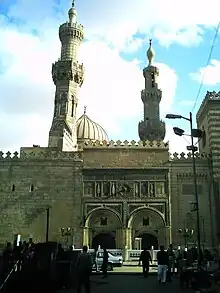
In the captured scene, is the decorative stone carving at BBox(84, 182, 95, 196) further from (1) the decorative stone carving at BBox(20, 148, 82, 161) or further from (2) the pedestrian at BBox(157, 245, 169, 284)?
(2) the pedestrian at BBox(157, 245, 169, 284)

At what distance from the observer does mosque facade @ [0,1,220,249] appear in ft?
86.4

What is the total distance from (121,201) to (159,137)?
325 inches

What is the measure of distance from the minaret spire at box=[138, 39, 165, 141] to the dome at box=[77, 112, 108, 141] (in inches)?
256

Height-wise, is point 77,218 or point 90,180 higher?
point 90,180

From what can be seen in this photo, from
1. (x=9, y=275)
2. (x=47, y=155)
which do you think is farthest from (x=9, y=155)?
(x=9, y=275)

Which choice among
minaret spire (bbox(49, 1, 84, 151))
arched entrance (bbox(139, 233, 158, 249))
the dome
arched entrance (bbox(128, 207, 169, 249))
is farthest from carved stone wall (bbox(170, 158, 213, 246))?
the dome

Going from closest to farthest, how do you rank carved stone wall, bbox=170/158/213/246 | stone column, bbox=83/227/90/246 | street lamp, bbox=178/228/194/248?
street lamp, bbox=178/228/194/248 < stone column, bbox=83/227/90/246 < carved stone wall, bbox=170/158/213/246

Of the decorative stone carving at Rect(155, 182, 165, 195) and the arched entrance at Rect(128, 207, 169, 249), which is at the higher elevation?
the decorative stone carving at Rect(155, 182, 165, 195)

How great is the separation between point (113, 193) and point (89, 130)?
13.0 m

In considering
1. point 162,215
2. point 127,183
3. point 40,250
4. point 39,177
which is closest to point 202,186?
point 162,215

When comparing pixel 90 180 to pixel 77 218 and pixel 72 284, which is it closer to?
pixel 77 218

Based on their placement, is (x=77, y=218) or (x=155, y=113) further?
(x=155, y=113)

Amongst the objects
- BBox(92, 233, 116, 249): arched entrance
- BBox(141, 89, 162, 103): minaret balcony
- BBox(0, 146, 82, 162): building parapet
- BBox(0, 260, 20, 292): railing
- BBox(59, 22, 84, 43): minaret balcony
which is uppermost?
BBox(59, 22, 84, 43): minaret balcony

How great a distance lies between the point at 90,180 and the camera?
88.7ft
